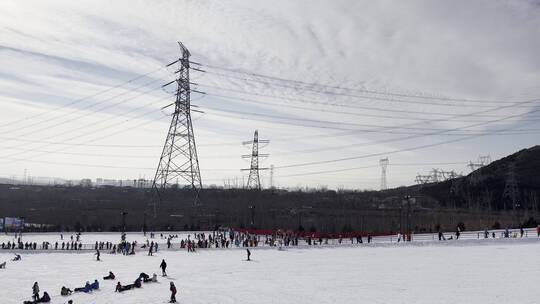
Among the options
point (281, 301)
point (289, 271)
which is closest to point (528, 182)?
point (289, 271)

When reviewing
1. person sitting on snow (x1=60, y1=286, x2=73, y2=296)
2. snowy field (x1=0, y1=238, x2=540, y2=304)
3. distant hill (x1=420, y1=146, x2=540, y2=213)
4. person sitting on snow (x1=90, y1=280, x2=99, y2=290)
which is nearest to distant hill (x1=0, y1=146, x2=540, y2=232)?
distant hill (x1=420, y1=146, x2=540, y2=213)

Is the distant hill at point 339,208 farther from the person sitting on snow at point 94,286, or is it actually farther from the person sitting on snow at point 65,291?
the person sitting on snow at point 65,291

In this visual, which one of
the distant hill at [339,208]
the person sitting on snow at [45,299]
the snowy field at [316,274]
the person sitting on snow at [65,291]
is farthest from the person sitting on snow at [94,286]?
the distant hill at [339,208]

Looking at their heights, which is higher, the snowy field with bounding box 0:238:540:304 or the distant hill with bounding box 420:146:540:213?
the distant hill with bounding box 420:146:540:213

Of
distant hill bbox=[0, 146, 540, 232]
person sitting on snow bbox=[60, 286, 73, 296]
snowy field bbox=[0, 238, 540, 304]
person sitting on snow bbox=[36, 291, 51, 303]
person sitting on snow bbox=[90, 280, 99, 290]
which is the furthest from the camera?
distant hill bbox=[0, 146, 540, 232]

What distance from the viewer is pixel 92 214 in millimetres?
109625

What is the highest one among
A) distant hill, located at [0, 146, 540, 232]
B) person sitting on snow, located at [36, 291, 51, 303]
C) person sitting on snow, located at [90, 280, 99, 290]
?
distant hill, located at [0, 146, 540, 232]

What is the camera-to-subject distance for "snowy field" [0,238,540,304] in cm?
2328

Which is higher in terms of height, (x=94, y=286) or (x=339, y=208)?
(x=339, y=208)

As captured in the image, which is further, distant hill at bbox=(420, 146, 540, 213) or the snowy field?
distant hill at bbox=(420, 146, 540, 213)

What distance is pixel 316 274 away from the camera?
29797 millimetres

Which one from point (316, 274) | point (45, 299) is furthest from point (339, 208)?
point (45, 299)

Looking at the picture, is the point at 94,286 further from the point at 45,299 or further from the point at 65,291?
the point at 45,299

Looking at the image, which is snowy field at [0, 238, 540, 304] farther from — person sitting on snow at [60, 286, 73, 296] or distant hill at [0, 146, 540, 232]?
distant hill at [0, 146, 540, 232]
